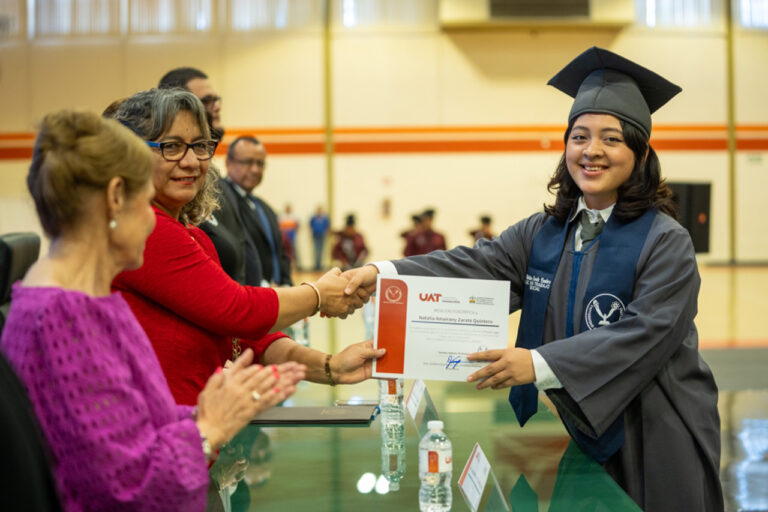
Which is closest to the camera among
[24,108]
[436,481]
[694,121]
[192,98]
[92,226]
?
[92,226]

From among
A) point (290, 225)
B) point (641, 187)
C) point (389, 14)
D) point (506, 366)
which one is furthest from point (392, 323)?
point (389, 14)

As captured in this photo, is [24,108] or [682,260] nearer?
[682,260]

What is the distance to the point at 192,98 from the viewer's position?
2.12 metres

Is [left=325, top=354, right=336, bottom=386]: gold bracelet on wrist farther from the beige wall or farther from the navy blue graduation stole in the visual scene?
the beige wall

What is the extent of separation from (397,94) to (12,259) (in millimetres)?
14297

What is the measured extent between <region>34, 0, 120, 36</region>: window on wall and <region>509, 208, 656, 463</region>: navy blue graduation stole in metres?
14.9

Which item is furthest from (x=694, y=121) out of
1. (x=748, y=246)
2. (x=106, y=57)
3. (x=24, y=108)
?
(x=24, y=108)

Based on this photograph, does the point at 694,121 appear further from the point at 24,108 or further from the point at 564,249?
the point at 564,249

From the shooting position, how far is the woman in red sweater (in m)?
1.94

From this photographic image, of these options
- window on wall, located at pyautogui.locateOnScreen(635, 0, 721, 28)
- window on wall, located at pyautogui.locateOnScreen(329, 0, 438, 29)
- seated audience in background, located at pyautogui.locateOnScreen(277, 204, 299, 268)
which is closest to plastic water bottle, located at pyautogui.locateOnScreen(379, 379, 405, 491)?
seated audience in background, located at pyautogui.locateOnScreen(277, 204, 299, 268)

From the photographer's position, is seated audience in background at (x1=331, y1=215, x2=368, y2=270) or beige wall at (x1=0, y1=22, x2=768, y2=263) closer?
seated audience in background at (x1=331, y1=215, x2=368, y2=270)

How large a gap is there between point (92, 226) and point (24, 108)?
15664mm

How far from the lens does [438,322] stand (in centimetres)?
216

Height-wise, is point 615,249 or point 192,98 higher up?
point 192,98
